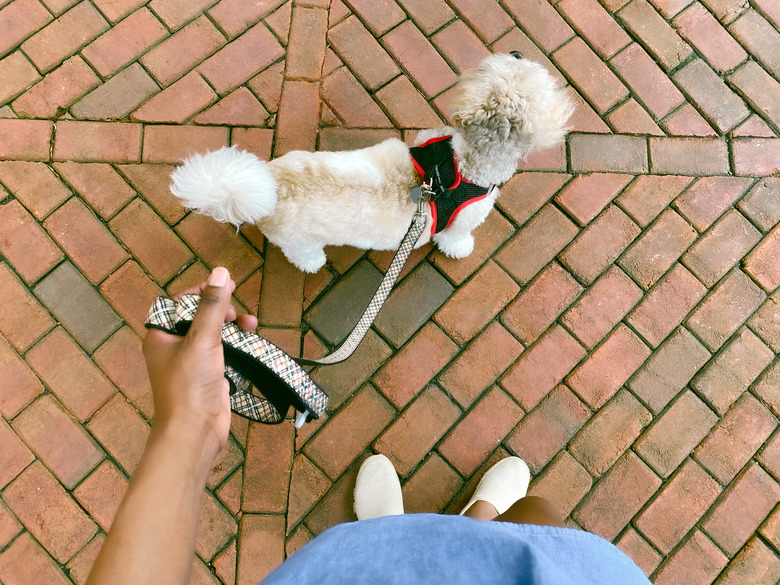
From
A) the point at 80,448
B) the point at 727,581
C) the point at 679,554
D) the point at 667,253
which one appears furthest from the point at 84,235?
the point at 727,581

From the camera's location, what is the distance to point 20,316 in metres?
2.27

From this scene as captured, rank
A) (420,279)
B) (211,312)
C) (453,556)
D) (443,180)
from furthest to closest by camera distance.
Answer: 1. (420,279)
2. (443,180)
3. (211,312)
4. (453,556)

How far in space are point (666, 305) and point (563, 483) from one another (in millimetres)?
1025

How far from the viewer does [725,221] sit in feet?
8.27

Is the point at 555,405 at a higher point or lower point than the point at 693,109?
lower

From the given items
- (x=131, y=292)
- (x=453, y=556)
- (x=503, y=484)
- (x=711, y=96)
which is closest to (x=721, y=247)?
(x=711, y=96)

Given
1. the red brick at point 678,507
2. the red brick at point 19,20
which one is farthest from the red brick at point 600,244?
the red brick at point 19,20

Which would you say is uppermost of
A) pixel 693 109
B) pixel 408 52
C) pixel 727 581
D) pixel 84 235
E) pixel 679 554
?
pixel 408 52

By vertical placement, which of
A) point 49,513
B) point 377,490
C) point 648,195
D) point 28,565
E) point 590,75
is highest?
point 590,75

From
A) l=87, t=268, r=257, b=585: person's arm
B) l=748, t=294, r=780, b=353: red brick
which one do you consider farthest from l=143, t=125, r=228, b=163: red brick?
l=748, t=294, r=780, b=353: red brick

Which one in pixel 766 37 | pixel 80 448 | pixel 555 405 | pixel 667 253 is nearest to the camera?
pixel 80 448

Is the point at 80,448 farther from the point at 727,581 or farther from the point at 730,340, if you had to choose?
the point at 730,340

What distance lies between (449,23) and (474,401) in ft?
6.56

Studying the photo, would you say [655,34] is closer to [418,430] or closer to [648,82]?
[648,82]
